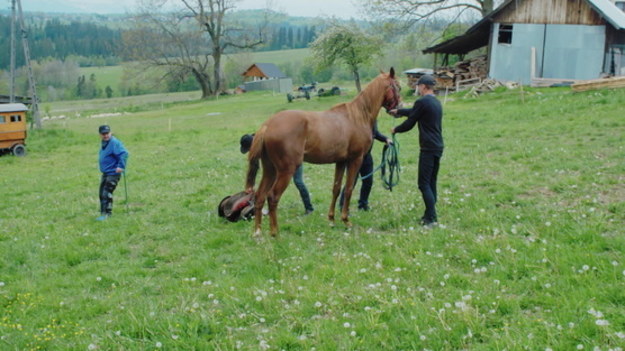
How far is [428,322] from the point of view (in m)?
4.78

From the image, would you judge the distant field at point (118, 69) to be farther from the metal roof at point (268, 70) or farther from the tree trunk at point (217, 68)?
the tree trunk at point (217, 68)

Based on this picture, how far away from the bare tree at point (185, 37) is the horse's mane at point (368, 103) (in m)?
54.8

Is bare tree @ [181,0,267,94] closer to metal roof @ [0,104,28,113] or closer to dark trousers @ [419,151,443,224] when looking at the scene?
metal roof @ [0,104,28,113]

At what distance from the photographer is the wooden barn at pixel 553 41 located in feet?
102

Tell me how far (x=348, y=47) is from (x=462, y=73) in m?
10.0

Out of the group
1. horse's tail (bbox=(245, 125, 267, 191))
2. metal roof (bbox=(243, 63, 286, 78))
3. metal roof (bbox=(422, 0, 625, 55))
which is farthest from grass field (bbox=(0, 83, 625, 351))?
metal roof (bbox=(243, 63, 286, 78))

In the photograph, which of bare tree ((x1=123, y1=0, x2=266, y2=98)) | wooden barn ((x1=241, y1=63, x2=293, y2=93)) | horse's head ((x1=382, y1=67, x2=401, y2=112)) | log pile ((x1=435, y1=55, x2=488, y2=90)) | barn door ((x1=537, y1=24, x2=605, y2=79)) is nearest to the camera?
horse's head ((x1=382, y1=67, x2=401, y2=112))

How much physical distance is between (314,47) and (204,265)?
40484 mm

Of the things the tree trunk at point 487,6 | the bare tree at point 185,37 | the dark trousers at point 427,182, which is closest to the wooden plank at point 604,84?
the dark trousers at point 427,182

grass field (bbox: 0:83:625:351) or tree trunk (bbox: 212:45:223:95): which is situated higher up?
tree trunk (bbox: 212:45:223:95)

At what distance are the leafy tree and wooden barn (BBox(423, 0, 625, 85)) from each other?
31.3 ft

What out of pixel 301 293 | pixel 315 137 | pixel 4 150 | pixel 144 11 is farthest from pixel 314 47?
pixel 301 293

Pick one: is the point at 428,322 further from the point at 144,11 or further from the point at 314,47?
the point at 144,11

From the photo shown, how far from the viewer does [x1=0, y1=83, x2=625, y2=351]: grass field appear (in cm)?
477
